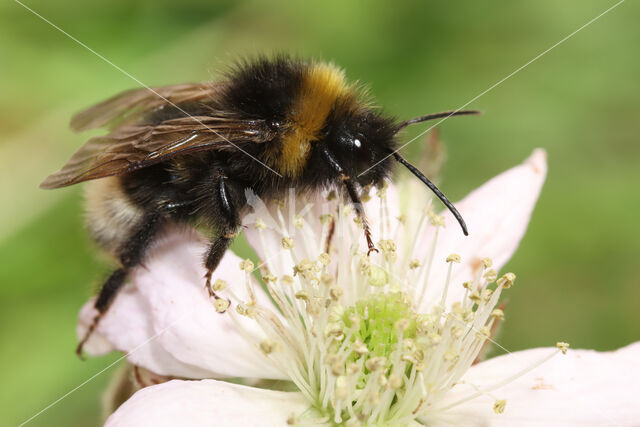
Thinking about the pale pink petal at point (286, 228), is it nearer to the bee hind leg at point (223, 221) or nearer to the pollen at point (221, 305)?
the bee hind leg at point (223, 221)

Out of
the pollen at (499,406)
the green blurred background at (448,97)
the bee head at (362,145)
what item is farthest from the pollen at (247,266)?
the green blurred background at (448,97)

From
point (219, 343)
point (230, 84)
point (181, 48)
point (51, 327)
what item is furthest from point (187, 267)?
point (181, 48)

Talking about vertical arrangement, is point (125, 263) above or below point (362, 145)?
below

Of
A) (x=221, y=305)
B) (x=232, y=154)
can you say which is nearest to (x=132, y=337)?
(x=221, y=305)

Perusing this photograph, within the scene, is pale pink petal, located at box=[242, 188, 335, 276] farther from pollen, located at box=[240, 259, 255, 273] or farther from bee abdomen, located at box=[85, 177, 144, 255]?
bee abdomen, located at box=[85, 177, 144, 255]

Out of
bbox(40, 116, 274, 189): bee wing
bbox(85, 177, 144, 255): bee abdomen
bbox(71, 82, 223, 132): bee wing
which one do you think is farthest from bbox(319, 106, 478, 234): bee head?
bbox(85, 177, 144, 255): bee abdomen

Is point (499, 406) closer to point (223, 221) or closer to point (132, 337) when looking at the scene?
point (223, 221)

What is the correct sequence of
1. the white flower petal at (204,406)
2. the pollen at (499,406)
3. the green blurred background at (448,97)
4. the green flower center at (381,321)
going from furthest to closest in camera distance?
1. the green blurred background at (448,97)
2. the green flower center at (381,321)
3. the pollen at (499,406)
4. the white flower petal at (204,406)
